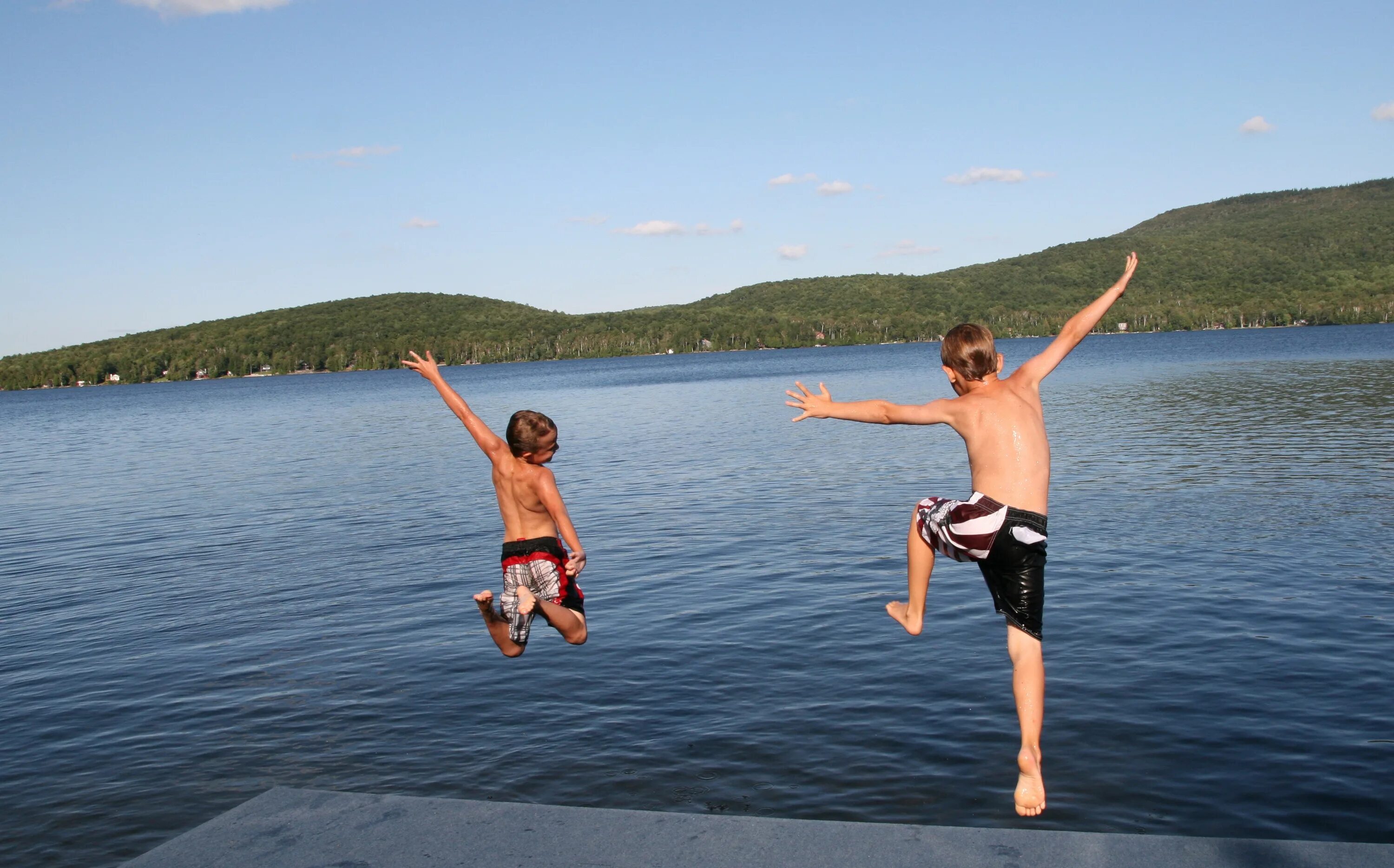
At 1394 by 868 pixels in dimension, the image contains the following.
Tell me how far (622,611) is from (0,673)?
6901 millimetres

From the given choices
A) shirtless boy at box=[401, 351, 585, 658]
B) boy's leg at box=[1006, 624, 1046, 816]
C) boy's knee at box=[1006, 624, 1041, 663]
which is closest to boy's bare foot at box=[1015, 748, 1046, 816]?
boy's leg at box=[1006, 624, 1046, 816]

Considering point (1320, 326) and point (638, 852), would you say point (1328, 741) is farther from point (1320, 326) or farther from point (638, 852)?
point (1320, 326)

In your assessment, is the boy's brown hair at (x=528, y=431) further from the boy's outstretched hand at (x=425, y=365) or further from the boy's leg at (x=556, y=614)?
the boy's leg at (x=556, y=614)

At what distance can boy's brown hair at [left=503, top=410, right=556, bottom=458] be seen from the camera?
729 centimetres

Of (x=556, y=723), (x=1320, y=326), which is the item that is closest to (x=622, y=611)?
(x=556, y=723)

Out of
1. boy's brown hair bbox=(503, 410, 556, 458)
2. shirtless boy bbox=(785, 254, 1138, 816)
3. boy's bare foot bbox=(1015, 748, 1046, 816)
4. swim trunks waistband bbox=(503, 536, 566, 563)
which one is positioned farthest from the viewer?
swim trunks waistband bbox=(503, 536, 566, 563)

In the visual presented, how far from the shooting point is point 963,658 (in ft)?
35.4

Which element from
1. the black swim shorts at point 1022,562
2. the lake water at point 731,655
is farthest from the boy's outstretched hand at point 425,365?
the black swim shorts at point 1022,562

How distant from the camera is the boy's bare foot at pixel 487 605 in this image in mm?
7148

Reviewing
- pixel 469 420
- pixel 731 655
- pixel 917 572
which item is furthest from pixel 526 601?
pixel 731 655

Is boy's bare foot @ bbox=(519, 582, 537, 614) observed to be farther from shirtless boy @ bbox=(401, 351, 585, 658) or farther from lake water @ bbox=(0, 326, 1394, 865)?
lake water @ bbox=(0, 326, 1394, 865)

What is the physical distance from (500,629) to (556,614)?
2.07 feet

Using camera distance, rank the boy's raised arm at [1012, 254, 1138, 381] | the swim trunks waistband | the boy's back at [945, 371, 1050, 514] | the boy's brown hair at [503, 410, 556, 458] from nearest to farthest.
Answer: the boy's back at [945, 371, 1050, 514] → the boy's raised arm at [1012, 254, 1138, 381] → the boy's brown hair at [503, 410, 556, 458] → the swim trunks waistband

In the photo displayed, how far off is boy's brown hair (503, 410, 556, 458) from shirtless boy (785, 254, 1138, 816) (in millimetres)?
2051
